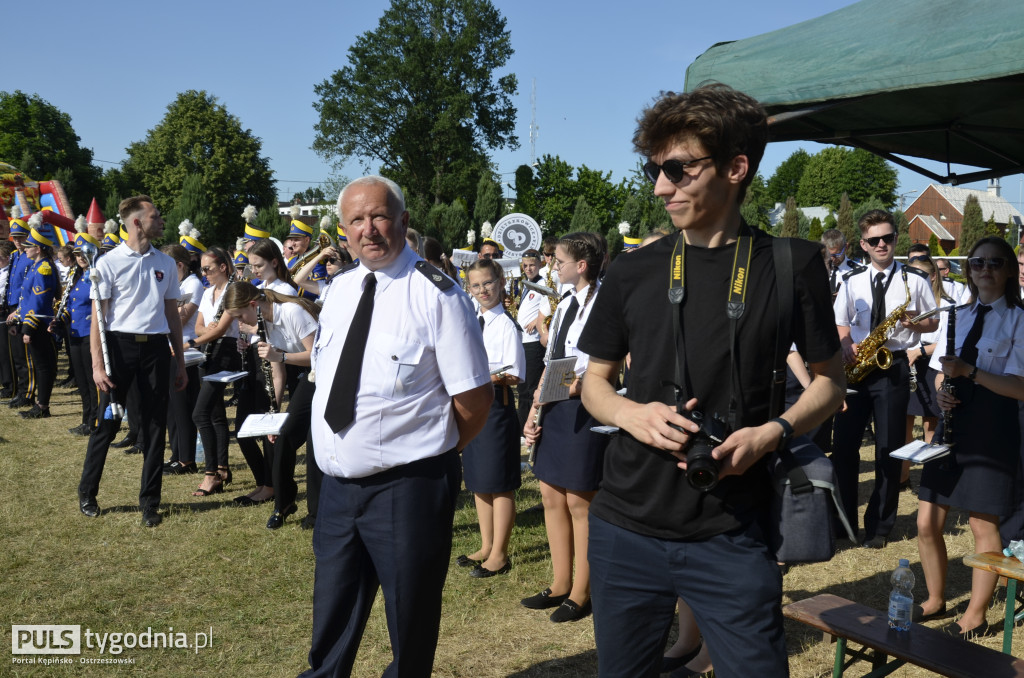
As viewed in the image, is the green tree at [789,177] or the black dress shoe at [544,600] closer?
the black dress shoe at [544,600]

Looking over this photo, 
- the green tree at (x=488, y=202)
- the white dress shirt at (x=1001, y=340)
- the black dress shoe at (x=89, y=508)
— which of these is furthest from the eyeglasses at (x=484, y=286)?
the green tree at (x=488, y=202)

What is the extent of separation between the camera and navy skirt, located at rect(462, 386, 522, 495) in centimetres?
539

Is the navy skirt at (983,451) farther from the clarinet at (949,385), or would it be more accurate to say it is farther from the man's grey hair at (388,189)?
the man's grey hair at (388,189)

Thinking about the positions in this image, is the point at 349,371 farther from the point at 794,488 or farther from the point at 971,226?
the point at 971,226

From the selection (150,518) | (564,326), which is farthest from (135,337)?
(564,326)

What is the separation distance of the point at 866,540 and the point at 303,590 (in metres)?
4.36

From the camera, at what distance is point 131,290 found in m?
6.48

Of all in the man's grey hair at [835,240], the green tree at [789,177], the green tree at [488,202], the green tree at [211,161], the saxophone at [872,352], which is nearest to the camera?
the saxophone at [872,352]

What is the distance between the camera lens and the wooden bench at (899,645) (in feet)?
9.97

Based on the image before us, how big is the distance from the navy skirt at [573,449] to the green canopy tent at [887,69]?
1.89 metres

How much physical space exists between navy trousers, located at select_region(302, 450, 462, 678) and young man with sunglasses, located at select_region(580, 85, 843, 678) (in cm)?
94

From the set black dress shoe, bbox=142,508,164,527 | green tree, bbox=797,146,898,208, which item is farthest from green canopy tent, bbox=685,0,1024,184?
green tree, bbox=797,146,898,208

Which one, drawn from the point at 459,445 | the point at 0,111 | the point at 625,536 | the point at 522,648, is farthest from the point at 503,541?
the point at 0,111

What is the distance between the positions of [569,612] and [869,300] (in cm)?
377
